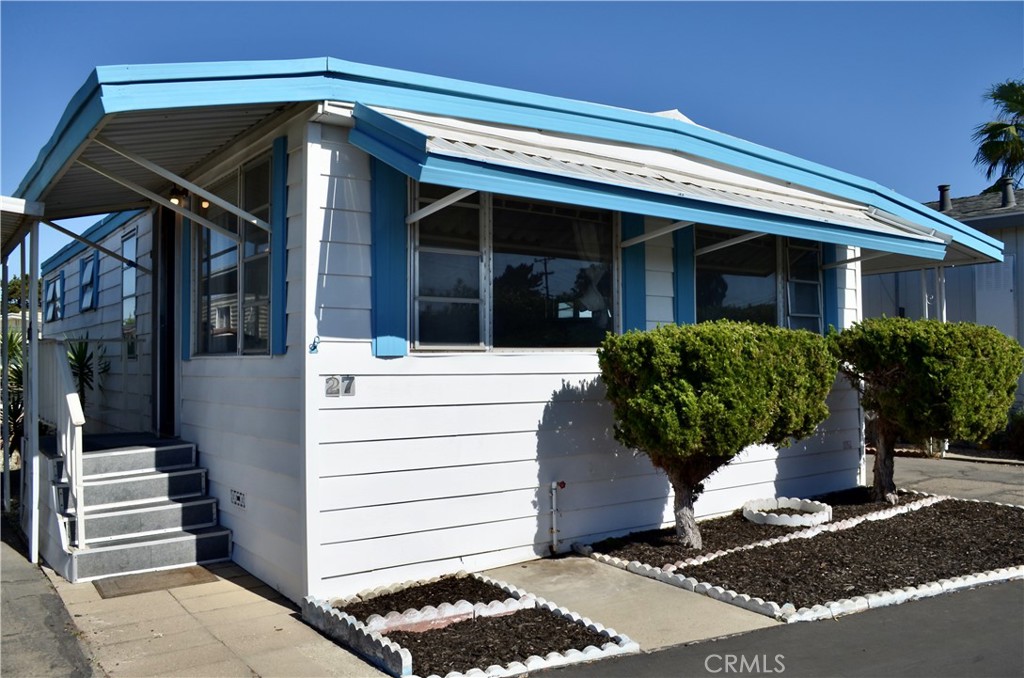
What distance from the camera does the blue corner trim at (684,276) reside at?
7.38 m

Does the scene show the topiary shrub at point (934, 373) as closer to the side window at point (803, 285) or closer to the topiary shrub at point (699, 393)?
the side window at point (803, 285)

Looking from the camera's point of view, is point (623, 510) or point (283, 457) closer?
point (283, 457)

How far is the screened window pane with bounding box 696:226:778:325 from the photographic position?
7.70 metres

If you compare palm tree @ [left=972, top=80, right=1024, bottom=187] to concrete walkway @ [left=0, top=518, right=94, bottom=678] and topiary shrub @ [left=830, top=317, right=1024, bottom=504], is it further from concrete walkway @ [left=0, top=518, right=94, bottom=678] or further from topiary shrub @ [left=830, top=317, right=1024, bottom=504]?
concrete walkway @ [left=0, top=518, right=94, bottom=678]

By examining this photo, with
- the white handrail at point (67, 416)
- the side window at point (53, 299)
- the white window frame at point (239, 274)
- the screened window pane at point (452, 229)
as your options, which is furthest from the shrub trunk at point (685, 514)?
the side window at point (53, 299)

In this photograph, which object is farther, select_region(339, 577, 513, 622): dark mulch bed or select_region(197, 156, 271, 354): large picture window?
select_region(197, 156, 271, 354): large picture window

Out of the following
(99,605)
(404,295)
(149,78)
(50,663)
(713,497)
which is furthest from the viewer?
(713,497)

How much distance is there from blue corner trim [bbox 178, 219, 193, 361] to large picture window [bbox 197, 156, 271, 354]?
0.14 meters

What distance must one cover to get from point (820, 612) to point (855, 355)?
11.2 feet

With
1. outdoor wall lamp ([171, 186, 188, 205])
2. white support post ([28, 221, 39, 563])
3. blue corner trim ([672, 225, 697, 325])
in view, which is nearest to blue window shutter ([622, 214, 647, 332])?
blue corner trim ([672, 225, 697, 325])

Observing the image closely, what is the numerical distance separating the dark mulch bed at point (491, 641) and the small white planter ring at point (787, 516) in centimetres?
300

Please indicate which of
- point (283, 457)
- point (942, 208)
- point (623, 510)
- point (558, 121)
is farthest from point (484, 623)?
point (942, 208)

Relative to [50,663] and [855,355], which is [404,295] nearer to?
[50,663]

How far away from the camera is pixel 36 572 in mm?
6184
